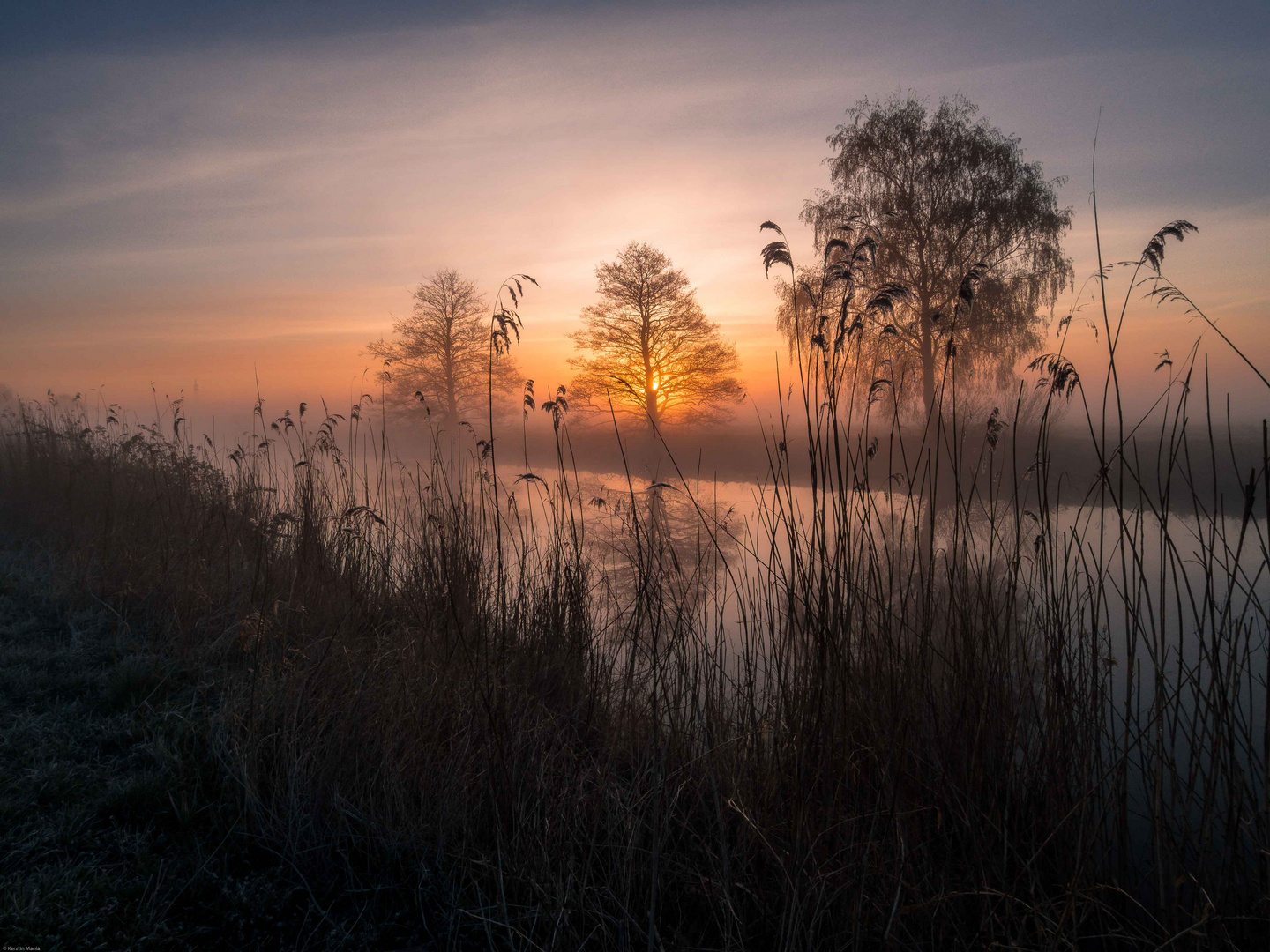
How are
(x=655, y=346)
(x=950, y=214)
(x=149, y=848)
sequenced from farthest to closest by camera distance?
(x=655, y=346) → (x=950, y=214) → (x=149, y=848)

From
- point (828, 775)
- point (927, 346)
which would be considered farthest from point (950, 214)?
point (828, 775)

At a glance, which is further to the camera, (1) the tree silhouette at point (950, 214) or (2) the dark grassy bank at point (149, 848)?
(1) the tree silhouette at point (950, 214)

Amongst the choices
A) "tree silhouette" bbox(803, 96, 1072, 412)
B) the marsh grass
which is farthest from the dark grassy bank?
"tree silhouette" bbox(803, 96, 1072, 412)

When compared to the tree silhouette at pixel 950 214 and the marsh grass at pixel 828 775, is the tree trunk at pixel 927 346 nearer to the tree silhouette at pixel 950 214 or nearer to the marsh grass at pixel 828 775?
the tree silhouette at pixel 950 214

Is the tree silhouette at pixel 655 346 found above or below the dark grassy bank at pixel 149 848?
above

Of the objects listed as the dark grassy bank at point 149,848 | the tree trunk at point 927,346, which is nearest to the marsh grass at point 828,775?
the dark grassy bank at point 149,848

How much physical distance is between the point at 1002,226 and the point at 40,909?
14.0 meters

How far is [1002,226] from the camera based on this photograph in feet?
39.2

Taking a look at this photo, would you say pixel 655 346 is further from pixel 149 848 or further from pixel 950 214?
pixel 149 848

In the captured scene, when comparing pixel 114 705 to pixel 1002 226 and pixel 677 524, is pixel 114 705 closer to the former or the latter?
pixel 677 524

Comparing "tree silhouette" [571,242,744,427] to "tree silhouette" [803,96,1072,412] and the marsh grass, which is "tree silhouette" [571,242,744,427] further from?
the marsh grass

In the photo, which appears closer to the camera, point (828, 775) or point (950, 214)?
point (828, 775)

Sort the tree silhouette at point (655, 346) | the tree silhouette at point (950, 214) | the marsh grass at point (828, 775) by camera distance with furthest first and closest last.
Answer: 1. the tree silhouette at point (655, 346)
2. the tree silhouette at point (950, 214)
3. the marsh grass at point (828, 775)

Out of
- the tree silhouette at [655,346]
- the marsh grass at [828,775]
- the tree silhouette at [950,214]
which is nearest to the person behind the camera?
the marsh grass at [828,775]
